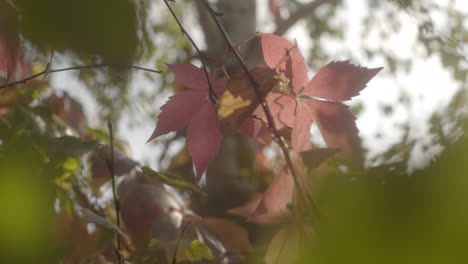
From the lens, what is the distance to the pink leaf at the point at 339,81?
488mm

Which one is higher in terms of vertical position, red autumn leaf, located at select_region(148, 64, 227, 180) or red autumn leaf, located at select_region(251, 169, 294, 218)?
red autumn leaf, located at select_region(148, 64, 227, 180)

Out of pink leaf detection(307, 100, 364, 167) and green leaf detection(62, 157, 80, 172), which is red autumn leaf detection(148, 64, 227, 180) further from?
green leaf detection(62, 157, 80, 172)

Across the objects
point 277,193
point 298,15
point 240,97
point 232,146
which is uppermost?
point 298,15

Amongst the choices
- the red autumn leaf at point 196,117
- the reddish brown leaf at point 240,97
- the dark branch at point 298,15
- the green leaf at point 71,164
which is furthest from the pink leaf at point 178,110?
the dark branch at point 298,15

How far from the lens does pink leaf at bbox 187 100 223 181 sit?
503 millimetres

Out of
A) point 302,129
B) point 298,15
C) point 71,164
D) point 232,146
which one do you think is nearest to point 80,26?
point 302,129

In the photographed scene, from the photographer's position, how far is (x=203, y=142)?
A: 504 millimetres

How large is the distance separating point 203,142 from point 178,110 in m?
0.05

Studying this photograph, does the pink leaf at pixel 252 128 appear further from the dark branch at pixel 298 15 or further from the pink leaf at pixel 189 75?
the dark branch at pixel 298 15

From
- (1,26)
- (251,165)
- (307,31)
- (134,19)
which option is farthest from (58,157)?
(307,31)

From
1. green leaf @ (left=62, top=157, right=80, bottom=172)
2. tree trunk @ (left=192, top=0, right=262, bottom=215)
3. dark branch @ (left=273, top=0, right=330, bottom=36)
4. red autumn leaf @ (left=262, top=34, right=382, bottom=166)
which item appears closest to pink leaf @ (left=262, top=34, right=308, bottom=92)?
red autumn leaf @ (left=262, top=34, right=382, bottom=166)

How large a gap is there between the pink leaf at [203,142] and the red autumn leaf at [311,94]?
0.26ft

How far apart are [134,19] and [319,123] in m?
0.36

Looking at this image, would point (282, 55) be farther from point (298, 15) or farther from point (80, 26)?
point (298, 15)
